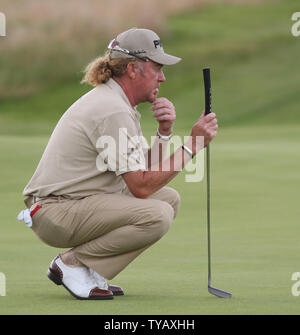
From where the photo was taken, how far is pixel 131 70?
5.78 metres

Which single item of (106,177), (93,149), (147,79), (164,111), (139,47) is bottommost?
(106,177)

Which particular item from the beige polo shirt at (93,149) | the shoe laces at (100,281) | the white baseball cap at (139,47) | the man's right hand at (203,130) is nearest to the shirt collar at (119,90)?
the beige polo shirt at (93,149)

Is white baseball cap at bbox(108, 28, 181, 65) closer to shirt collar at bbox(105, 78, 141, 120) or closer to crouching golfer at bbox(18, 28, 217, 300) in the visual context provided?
crouching golfer at bbox(18, 28, 217, 300)

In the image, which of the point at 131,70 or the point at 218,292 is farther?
the point at 131,70

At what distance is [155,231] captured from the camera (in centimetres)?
563

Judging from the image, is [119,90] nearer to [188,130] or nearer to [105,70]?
[105,70]

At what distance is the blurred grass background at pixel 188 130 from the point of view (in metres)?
5.98

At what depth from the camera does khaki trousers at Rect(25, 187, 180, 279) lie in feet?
18.5

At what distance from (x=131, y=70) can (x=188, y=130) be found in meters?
14.1

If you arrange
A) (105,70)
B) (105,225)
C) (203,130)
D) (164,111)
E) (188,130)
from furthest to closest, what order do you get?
(188,130) → (164,111) → (105,70) → (105,225) → (203,130)

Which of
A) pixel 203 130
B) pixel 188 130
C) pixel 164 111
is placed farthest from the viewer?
pixel 188 130

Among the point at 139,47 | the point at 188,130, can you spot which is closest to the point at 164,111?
the point at 139,47

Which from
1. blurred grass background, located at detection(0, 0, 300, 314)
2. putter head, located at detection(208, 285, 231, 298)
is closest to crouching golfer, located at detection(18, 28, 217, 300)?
blurred grass background, located at detection(0, 0, 300, 314)
